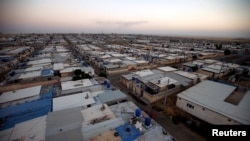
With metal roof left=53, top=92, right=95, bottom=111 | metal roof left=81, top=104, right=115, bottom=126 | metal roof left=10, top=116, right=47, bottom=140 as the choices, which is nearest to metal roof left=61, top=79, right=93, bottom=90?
metal roof left=53, top=92, right=95, bottom=111

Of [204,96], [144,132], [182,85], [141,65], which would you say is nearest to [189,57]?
[141,65]

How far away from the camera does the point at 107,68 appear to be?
35.7 meters

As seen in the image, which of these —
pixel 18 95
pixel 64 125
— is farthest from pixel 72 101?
pixel 18 95

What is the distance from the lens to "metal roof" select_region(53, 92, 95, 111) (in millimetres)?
16163

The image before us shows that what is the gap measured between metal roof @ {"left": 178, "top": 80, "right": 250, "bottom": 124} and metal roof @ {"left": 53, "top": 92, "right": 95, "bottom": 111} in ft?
44.9

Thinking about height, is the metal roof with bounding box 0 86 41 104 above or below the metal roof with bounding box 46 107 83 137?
below

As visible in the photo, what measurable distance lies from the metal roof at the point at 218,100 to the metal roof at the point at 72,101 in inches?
539

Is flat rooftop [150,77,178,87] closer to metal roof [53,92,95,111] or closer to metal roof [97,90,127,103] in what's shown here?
metal roof [97,90,127,103]

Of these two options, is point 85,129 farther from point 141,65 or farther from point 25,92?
point 141,65

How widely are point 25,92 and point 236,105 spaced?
3052cm

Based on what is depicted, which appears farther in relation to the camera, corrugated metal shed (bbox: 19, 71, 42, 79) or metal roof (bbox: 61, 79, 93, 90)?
corrugated metal shed (bbox: 19, 71, 42, 79)

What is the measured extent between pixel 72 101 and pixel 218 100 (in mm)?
19952
